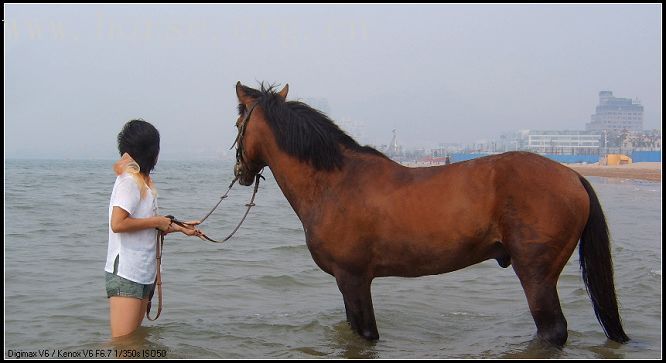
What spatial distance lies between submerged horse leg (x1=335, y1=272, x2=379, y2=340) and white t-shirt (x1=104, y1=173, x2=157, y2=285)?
52.0 inches

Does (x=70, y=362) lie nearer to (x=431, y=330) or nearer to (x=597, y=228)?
(x=431, y=330)

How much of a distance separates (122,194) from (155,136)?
0.47 metres

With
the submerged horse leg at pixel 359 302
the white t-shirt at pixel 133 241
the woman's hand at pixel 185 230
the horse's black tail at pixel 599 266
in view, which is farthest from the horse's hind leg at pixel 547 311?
the white t-shirt at pixel 133 241

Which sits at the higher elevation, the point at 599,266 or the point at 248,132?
the point at 248,132

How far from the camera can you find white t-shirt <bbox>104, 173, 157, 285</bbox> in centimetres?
430

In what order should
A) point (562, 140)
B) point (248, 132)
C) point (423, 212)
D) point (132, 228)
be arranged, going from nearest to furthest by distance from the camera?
point (132, 228), point (423, 212), point (248, 132), point (562, 140)

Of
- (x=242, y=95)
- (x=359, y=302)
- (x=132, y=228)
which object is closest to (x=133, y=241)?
(x=132, y=228)

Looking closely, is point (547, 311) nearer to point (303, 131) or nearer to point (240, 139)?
point (303, 131)

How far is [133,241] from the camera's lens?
4.42 m

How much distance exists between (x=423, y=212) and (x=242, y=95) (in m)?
1.66

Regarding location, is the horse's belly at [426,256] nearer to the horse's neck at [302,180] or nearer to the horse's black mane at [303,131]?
the horse's neck at [302,180]

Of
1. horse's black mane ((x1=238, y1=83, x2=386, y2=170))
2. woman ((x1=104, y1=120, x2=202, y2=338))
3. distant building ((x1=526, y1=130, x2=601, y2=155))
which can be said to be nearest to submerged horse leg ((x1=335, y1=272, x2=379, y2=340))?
horse's black mane ((x1=238, y1=83, x2=386, y2=170))

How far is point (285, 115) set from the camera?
490 centimetres

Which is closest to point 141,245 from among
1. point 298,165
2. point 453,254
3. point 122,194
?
point 122,194
